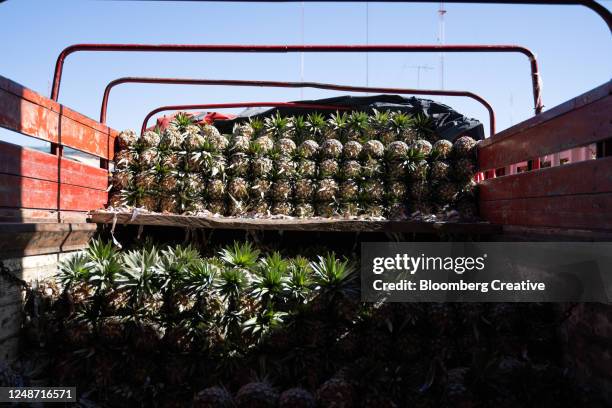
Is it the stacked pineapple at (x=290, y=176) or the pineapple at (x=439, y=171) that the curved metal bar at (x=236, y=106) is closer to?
the stacked pineapple at (x=290, y=176)

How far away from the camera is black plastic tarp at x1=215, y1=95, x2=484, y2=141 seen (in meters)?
5.80

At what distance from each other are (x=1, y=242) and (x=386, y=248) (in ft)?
10.1

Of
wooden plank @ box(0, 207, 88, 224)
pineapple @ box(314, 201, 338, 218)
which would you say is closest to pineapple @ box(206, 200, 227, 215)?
pineapple @ box(314, 201, 338, 218)

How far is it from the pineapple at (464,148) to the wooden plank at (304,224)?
1.17 meters

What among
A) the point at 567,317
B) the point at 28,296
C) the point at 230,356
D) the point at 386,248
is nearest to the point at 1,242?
the point at 28,296

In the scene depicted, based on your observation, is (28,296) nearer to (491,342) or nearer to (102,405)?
(102,405)

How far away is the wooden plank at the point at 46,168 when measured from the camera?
3.41 m

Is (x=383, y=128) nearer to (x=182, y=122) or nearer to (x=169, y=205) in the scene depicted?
(x=182, y=122)

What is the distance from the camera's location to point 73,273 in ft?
12.0

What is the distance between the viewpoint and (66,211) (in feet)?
13.8

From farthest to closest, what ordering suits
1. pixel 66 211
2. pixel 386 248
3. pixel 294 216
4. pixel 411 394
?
pixel 294 216 < pixel 386 248 < pixel 66 211 < pixel 411 394

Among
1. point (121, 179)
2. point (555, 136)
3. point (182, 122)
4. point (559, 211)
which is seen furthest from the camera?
point (182, 122)

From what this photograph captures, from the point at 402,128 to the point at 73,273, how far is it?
398cm

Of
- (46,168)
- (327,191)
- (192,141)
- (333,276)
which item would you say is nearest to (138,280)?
(46,168)
